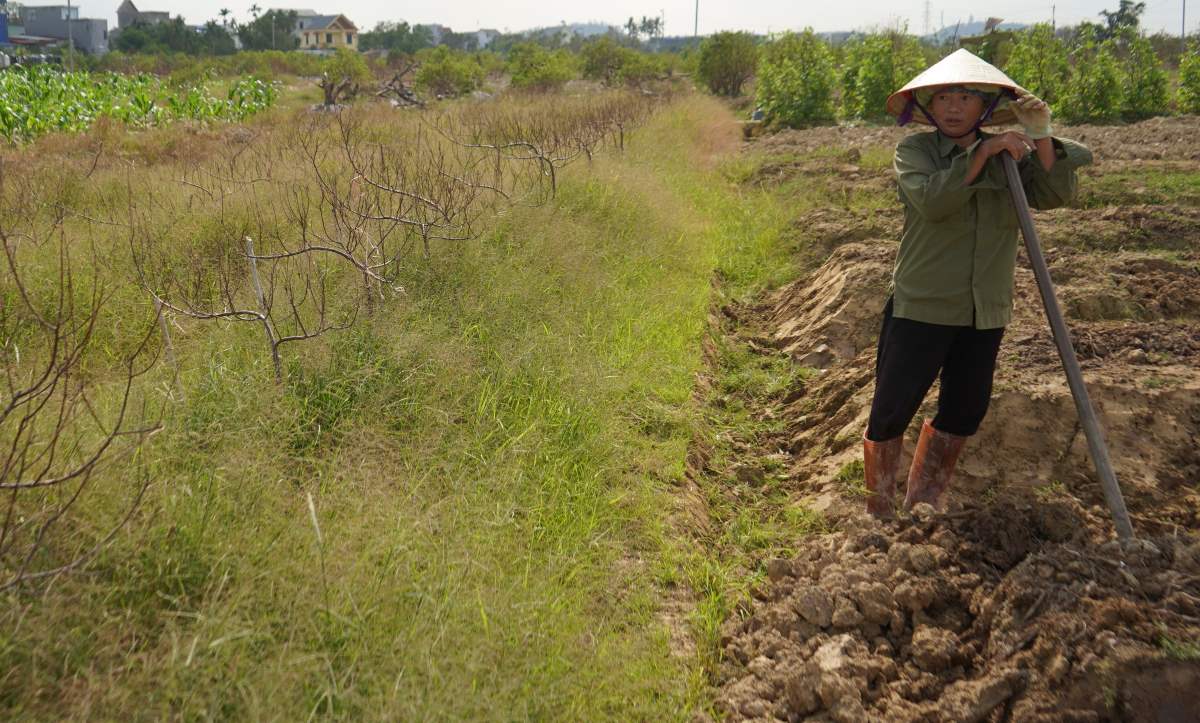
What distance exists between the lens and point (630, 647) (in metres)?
2.97

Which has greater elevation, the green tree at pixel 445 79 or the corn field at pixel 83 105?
the green tree at pixel 445 79

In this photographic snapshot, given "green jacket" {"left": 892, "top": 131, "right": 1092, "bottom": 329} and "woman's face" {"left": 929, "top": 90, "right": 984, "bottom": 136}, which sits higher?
"woman's face" {"left": 929, "top": 90, "right": 984, "bottom": 136}

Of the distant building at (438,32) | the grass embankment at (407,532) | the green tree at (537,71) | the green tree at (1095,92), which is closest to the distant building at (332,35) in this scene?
the distant building at (438,32)

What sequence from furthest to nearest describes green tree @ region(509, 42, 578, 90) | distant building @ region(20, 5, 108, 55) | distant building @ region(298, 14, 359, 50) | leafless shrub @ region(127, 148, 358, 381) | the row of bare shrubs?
distant building @ region(298, 14, 359, 50) < distant building @ region(20, 5, 108, 55) < green tree @ region(509, 42, 578, 90) < leafless shrub @ region(127, 148, 358, 381) < the row of bare shrubs

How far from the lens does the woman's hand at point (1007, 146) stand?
295cm

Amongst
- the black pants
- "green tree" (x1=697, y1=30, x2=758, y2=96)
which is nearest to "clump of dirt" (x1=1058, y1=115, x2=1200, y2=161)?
the black pants

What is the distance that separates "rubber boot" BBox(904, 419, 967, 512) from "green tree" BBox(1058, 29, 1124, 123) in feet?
51.9

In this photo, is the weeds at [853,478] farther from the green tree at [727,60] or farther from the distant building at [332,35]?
the distant building at [332,35]

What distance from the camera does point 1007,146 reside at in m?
2.94

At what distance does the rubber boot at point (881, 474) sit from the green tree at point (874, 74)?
16782 mm

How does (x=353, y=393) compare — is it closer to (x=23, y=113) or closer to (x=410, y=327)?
(x=410, y=327)

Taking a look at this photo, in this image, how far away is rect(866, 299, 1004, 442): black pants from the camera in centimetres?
329

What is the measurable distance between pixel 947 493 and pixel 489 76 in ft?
136

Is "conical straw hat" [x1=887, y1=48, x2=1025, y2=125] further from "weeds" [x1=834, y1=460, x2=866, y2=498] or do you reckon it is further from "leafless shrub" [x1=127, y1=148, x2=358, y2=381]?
"leafless shrub" [x1=127, y1=148, x2=358, y2=381]
